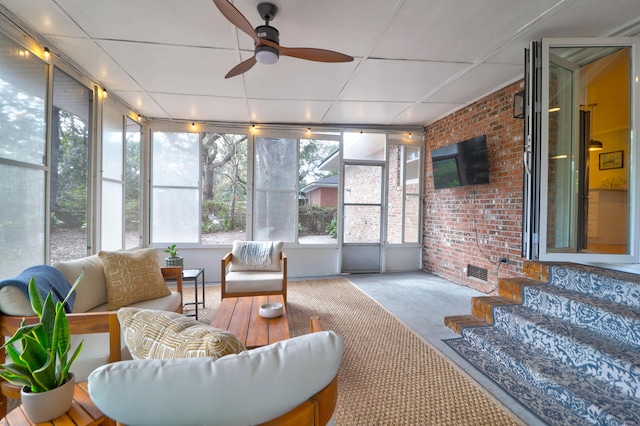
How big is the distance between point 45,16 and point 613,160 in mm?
5040

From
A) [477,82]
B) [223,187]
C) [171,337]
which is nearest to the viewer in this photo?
[171,337]

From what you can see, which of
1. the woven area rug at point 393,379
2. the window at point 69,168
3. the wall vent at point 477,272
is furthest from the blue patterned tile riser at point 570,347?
the window at point 69,168

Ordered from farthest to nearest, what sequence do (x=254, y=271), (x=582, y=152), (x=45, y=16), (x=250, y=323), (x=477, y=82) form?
1. (x=254, y=271)
2. (x=477, y=82)
3. (x=582, y=152)
4. (x=45, y=16)
5. (x=250, y=323)

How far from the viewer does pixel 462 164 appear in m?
4.00

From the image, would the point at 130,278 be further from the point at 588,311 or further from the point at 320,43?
the point at 588,311

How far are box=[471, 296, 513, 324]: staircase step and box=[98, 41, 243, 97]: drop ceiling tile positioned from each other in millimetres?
3437

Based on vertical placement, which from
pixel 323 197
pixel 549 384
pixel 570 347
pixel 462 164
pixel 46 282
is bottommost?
pixel 549 384

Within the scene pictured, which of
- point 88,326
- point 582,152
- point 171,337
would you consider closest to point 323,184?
point 582,152

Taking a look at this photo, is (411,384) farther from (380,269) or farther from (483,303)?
(380,269)

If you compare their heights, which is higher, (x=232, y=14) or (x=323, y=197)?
(x=232, y=14)

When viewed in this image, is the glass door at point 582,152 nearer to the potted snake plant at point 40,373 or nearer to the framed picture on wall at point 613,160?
the framed picture on wall at point 613,160

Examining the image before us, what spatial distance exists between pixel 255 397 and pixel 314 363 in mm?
173

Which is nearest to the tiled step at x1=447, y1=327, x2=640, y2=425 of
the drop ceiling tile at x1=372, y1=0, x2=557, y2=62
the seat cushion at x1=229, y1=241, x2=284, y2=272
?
the seat cushion at x1=229, y1=241, x2=284, y2=272

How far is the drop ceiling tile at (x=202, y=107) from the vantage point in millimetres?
3789
